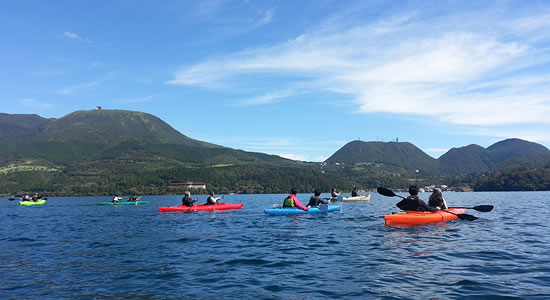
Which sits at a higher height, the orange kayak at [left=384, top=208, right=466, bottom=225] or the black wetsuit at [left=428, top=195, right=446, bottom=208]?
the black wetsuit at [left=428, top=195, right=446, bottom=208]

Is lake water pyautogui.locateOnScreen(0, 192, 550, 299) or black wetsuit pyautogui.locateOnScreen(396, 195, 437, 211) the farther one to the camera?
black wetsuit pyautogui.locateOnScreen(396, 195, 437, 211)

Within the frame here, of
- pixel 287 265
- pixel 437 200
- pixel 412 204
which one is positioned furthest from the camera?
pixel 437 200

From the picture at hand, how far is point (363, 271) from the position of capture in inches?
472

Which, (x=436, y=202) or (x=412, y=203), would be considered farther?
(x=436, y=202)

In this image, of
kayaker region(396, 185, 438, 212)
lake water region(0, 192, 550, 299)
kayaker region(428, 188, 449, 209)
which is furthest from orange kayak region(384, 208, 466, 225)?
kayaker region(428, 188, 449, 209)

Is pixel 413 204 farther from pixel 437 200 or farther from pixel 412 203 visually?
pixel 437 200

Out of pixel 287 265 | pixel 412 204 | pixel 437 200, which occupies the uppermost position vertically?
pixel 437 200

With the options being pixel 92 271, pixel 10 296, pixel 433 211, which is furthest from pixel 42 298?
pixel 433 211

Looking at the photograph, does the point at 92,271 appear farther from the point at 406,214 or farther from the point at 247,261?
the point at 406,214

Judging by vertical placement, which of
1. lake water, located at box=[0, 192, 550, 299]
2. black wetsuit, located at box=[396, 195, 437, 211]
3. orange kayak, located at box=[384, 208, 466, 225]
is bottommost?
lake water, located at box=[0, 192, 550, 299]

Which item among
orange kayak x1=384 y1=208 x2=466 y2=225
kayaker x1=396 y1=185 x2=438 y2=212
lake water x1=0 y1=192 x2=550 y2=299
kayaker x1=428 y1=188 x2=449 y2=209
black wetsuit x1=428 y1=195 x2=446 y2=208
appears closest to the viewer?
lake water x1=0 y1=192 x2=550 y2=299

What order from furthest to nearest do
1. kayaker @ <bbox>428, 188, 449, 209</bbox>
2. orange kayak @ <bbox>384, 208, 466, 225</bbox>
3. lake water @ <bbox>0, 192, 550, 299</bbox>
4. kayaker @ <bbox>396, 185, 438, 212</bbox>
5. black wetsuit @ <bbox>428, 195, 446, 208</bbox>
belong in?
black wetsuit @ <bbox>428, 195, 446, 208</bbox> < kayaker @ <bbox>428, 188, 449, 209</bbox> < kayaker @ <bbox>396, 185, 438, 212</bbox> < orange kayak @ <bbox>384, 208, 466, 225</bbox> < lake water @ <bbox>0, 192, 550, 299</bbox>

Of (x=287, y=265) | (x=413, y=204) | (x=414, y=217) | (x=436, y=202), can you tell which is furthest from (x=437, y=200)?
(x=287, y=265)

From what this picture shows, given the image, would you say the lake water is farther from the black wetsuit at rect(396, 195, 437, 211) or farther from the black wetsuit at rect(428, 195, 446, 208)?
the black wetsuit at rect(428, 195, 446, 208)
